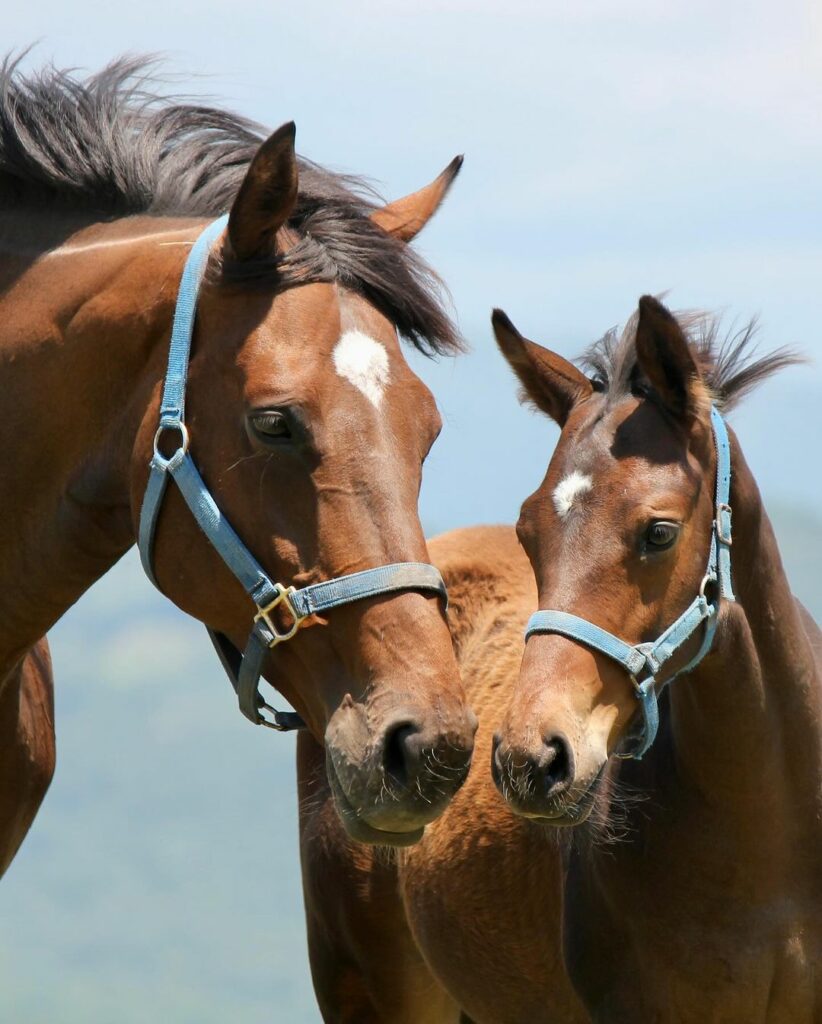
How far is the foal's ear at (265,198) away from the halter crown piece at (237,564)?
11 centimetres

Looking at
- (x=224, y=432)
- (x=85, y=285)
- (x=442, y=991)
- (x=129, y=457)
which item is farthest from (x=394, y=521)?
(x=442, y=991)

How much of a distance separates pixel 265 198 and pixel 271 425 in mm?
502

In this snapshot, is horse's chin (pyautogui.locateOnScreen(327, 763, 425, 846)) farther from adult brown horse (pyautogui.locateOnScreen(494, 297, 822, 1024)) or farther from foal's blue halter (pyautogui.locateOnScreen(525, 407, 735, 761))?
foal's blue halter (pyautogui.locateOnScreen(525, 407, 735, 761))

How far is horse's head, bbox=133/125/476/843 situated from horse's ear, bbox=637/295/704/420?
115 cm

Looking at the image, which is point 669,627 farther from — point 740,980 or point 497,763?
point 740,980

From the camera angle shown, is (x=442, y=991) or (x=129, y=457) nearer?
(x=129, y=457)

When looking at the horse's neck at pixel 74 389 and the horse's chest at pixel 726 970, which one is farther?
the horse's chest at pixel 726 970

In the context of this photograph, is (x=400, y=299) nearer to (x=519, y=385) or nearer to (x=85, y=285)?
(x=85, y=285)

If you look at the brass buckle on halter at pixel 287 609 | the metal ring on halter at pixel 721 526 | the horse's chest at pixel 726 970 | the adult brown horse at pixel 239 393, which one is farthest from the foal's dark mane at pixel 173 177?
the horse's chest at pixel 726 970

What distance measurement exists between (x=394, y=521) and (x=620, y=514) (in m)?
1.32

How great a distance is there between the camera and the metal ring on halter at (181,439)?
3.23 m

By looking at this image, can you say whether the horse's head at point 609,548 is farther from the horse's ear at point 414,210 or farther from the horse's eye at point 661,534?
the horse's ear at point 414,210

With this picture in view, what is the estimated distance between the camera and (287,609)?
10.3ft

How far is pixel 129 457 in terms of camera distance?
3.36 metres
